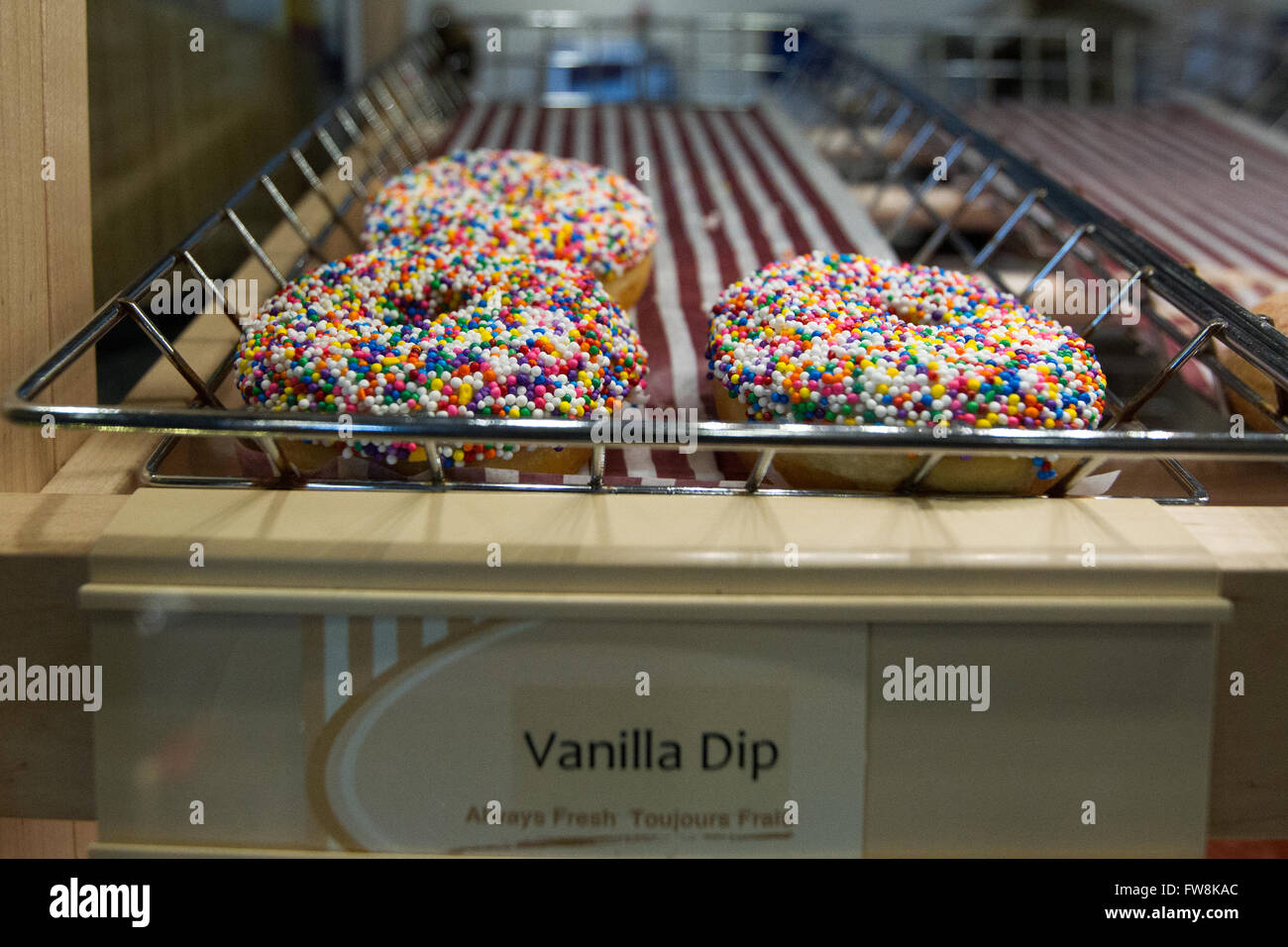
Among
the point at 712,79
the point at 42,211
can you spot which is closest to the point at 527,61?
the point at 712,79

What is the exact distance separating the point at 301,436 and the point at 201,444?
0.37 meters

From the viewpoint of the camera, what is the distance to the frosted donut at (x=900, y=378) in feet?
3.10

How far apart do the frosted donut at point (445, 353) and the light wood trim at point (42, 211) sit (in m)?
0.17

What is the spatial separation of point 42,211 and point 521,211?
633 mm

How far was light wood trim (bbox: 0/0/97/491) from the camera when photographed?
99 centimetres

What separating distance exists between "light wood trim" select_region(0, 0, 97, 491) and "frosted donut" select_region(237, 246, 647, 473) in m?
0.17

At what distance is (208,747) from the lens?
0.85 m

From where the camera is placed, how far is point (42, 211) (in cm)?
105

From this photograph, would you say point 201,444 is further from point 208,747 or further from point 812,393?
point 812,393
